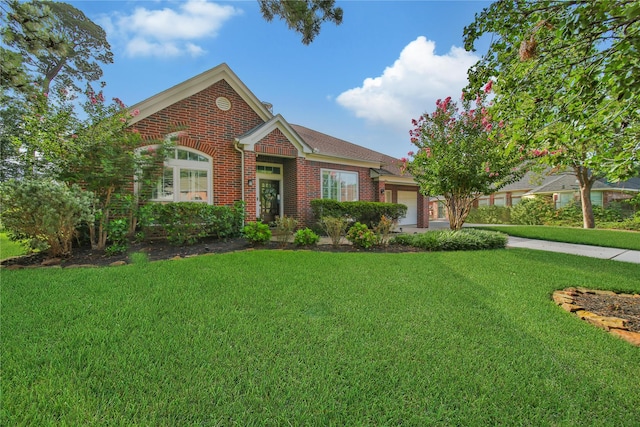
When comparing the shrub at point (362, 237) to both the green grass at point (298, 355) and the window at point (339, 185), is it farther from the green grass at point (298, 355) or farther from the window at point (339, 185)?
the window at point (339, 185)

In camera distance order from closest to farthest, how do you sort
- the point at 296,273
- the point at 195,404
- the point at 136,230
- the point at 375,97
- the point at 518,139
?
the point at 195,404
the point at 518,139
the point at 296,273
the point at 136,230
the point at 375,97

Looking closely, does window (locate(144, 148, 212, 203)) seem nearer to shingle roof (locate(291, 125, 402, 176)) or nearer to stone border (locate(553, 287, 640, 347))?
shingle roof (locate(291, 125, 402, 176))

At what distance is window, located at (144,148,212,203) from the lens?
8219 millimetres

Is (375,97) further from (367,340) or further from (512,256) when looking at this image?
(367,340)

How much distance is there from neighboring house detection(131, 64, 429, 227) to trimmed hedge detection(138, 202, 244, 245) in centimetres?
138

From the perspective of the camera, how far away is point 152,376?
1.96 meters

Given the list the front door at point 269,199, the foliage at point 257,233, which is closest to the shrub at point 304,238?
the foliage at point 257,233

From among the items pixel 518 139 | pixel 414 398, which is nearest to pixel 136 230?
pixel 414 398

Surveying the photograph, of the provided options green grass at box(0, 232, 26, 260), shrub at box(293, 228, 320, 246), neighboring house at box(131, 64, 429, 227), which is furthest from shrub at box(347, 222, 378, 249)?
green grass at box(0, 232, 26, 260)

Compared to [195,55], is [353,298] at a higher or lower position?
lower

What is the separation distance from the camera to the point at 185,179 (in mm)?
8555

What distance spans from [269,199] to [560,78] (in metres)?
9.67

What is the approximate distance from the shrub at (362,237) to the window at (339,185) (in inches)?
180

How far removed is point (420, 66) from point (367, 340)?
876cm
